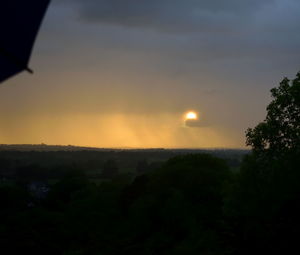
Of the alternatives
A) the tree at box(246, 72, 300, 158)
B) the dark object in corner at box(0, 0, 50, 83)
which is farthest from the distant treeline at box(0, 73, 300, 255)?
the dark object in corner at box(0, 0, 50, 83)

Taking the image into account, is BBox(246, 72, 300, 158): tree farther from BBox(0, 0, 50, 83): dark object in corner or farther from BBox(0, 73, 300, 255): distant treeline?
BBox(0, 0, 50, 83): dark object in corner

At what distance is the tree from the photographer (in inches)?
1139

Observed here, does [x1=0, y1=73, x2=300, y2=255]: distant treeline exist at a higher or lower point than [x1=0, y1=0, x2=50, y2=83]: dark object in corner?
lower

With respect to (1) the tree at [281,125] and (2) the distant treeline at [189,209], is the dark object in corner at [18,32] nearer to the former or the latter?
(2) the distant treeline at [189,209]

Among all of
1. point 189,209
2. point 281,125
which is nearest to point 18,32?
point 281,125

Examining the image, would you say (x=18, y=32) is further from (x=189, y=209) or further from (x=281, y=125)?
(x=189, y=209)

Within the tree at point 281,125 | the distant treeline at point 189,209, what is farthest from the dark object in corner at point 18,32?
the tree at point 281,125

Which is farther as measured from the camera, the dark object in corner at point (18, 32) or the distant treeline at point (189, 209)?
the distant treeline at point (189, 209)

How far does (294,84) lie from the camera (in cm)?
2919

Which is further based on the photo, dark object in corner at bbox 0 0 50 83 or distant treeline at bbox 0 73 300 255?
distant treeline at bbox 0 73 300 255

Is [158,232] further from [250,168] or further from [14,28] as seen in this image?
[14,28]

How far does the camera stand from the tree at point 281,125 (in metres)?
28.9

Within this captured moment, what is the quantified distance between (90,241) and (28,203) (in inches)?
1296

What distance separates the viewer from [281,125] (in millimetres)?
29406
